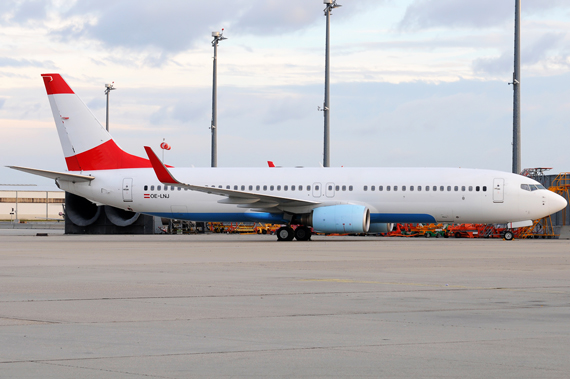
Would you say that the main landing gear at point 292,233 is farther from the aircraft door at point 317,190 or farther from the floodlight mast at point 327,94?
the floodlight mast at point 327,94

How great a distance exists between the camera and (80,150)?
36.8 meters

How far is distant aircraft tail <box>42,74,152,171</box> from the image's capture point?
36750mm

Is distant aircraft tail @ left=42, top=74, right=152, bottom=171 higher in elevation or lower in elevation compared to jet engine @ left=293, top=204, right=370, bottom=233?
higher

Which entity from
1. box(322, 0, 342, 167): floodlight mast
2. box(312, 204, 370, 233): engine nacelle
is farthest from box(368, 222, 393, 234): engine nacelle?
box(322, 0, 342, 167): floodlight mast

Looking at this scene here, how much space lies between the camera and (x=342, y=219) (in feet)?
105

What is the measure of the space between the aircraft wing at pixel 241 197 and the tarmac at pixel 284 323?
16.1 metres

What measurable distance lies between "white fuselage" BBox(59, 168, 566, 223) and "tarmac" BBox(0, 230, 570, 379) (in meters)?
17.4

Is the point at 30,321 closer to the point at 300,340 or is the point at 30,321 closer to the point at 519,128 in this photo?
the point at 300,340

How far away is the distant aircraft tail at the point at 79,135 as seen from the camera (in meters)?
36.8

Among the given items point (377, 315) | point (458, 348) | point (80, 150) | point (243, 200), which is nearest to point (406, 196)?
point (243, 200)

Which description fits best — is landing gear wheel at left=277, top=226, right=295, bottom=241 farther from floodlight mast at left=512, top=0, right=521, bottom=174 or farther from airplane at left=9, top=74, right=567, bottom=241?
floodlight mast at left=512, top=0, right=521, bottom=174

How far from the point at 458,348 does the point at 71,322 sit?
13.3 ft

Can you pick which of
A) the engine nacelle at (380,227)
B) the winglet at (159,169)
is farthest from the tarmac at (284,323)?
the engine nacelle at (380,227)

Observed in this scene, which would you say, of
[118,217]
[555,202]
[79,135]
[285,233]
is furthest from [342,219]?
[118,217]
